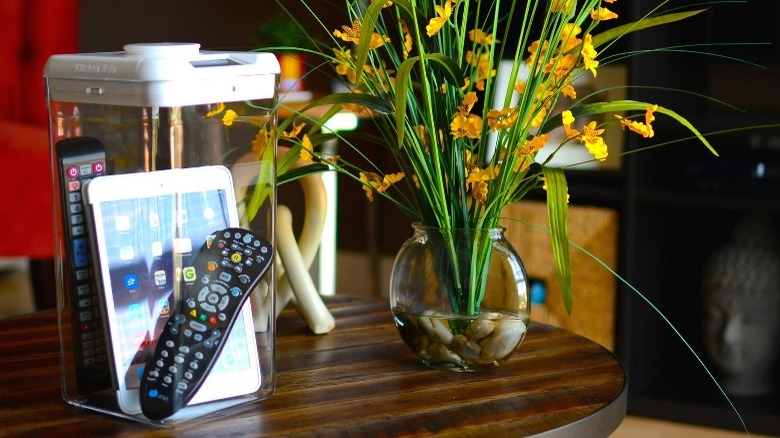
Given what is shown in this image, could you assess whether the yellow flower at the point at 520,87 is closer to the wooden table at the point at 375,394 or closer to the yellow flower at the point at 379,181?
the yellow flower at the point at 379,181

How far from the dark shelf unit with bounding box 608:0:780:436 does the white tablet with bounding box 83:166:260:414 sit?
4.48 ft

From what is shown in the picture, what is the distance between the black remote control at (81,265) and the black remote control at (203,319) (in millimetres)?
63

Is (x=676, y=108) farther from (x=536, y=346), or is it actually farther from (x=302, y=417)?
(x=302, y=417)

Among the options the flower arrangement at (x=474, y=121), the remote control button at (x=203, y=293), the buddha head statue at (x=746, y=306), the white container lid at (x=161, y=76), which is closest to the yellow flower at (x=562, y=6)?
the flower arrangement at (x=474, y=121)

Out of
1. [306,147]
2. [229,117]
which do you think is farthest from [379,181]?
[229,117]

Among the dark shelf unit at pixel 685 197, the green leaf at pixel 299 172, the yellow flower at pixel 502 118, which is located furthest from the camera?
the dark shelf unit at pixel 685 197

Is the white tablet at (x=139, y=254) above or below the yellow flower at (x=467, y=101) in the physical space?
below

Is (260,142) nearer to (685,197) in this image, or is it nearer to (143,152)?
(143,152)

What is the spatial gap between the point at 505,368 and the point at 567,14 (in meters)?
0.33

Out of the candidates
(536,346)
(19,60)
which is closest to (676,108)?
(536,346)

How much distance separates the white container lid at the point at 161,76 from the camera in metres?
0.81

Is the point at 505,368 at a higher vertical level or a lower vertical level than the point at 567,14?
lower

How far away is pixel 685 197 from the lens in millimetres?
2057

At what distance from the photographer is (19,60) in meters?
2.56
